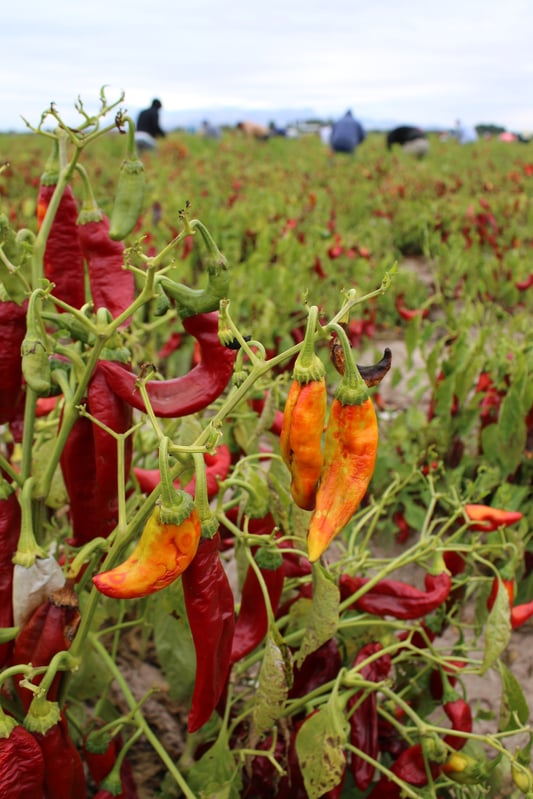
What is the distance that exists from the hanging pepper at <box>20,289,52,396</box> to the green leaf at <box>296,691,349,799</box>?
2.48 ft

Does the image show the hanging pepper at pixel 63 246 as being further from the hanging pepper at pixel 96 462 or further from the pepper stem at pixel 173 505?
the pepper stem at pixel 173 505

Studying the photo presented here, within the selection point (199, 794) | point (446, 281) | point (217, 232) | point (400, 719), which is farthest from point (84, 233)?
point (446, 281)

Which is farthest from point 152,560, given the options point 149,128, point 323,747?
point 149,128

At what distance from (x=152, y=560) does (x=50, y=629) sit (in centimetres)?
35

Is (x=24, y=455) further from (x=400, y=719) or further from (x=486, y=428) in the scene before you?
(x=486, y=428)

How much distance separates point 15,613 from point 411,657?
98 cm

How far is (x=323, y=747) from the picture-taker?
1.41m

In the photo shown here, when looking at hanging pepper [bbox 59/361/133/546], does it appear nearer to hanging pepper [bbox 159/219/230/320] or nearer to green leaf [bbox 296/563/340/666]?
hanging pepper [bbox 159/219/230/320]

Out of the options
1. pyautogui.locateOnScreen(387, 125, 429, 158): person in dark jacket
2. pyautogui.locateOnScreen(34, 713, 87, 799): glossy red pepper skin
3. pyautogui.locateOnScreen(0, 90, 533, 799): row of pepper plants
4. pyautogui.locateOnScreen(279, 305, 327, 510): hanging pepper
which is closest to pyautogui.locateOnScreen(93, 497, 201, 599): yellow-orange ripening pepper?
pyautogui.locateOnScreen(0, 90, 533, 799): row of pepper plants

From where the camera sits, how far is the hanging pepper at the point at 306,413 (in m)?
1.03

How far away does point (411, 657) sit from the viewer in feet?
6.15

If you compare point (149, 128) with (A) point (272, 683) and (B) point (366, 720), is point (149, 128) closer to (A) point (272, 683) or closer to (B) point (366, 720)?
(B) point (366, 720)

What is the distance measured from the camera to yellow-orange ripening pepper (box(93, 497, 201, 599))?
106 centimetres

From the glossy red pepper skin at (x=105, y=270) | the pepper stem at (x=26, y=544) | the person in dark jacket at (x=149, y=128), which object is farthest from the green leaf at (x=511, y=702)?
the person in dark jacket at (x=149, y=128)
